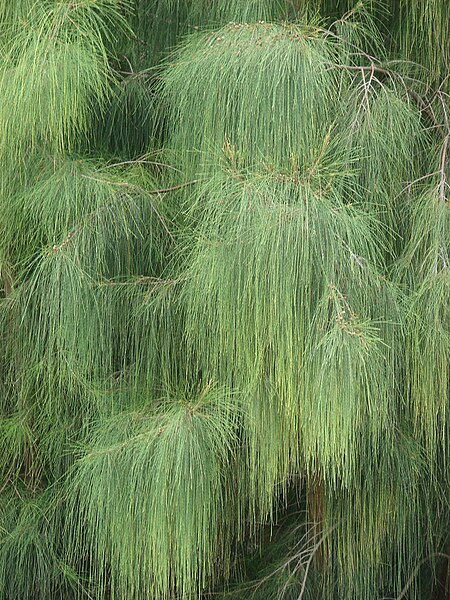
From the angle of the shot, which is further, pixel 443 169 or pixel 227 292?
pixel 443 169

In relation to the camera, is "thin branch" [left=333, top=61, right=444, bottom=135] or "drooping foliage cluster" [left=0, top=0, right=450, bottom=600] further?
"thin branch" [left=333, top=61, right=444, bottom=135]

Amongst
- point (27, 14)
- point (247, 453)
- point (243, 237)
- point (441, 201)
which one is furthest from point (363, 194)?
point (27, 14)

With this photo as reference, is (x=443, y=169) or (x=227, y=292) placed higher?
(x=443, y=169)

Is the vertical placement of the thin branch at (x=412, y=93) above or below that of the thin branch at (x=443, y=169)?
above

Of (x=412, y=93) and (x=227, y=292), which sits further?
(x=412, y=93)

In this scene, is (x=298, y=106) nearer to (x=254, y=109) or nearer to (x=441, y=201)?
(x=254, y=109)

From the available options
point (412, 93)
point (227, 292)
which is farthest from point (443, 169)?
point (227, 292)

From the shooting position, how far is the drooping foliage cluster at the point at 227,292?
47.5 inches

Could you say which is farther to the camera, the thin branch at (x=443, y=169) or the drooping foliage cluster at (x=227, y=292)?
the thin branch at (x=443, y=169)

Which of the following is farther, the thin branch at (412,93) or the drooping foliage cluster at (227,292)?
the thin branch at (412,93)

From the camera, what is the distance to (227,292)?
1.21 meters

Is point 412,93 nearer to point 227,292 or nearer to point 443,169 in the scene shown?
point 443,169

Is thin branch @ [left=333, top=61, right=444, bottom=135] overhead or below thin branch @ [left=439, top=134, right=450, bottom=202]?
overhead

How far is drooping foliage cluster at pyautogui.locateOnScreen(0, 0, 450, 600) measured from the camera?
1206mm
